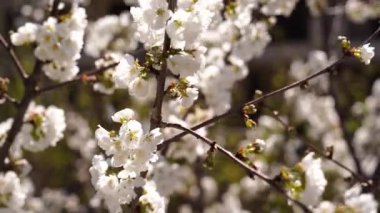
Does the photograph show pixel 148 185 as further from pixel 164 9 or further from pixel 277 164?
pixel 277 164

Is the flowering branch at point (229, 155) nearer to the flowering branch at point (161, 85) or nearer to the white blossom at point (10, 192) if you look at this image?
the flowering branch at point (161, 85)

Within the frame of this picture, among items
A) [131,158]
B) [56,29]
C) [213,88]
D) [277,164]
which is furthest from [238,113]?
[277,164]

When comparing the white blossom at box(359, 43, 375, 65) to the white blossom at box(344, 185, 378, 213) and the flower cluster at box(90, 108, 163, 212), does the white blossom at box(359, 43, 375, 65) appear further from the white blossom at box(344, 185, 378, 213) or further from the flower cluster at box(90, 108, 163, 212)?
the white blossom at box(344, 185, 378, 213)

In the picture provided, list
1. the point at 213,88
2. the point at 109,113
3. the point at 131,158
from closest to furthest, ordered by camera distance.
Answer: the point at 131,158, the point at 213,88, the point at 109,113

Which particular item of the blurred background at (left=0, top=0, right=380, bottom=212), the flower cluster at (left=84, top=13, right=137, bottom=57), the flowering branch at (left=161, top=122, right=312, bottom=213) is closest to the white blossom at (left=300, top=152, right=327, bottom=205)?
the flowering branch at (left=161, top=122, right=312, bottom=213)

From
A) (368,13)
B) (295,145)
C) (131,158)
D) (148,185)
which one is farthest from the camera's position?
(295,145)

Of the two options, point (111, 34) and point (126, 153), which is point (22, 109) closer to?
point (126, 153)

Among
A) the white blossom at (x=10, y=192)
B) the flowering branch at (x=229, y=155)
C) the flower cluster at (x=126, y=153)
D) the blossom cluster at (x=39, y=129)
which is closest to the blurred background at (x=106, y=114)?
the blossom cluster at (x=39, y=129)

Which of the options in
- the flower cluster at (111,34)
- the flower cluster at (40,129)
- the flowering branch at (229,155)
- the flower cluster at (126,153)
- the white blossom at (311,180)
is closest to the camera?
the flower cluster at (126,153)
